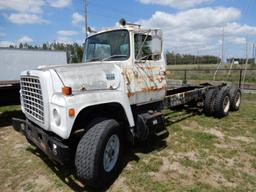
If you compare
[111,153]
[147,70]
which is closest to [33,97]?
[111,153]

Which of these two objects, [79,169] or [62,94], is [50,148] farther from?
[62,94]

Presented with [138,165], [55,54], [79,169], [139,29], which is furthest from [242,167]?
[55,54]

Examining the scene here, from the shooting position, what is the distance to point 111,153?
11.8ft

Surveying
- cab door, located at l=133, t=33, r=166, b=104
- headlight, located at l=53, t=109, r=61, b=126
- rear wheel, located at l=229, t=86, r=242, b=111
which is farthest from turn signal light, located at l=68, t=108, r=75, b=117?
rear wheel, located at l=229, t=86, r=242, b=111

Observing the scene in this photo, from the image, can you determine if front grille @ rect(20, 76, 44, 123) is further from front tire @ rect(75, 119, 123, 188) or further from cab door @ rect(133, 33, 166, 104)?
cab door @ rect(133, 33, 166, 104)

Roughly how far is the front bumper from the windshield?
6.08 ft

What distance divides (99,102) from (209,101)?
4.92 meters

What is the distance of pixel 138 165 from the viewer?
4051 millimetres

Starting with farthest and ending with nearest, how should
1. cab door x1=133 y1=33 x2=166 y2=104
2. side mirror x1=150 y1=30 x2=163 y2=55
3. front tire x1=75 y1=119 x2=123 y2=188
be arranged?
cab door x1=133 y1=33 x2=166 y2=104, side mirror x1=150 y1=30 x2=163 y2=55, front tire x1=75 y1=119 x2=123 y2=188

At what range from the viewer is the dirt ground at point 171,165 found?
11.3 feet

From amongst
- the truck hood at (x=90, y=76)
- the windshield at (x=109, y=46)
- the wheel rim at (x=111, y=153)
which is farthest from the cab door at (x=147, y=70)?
the wheel rim at (x=111, y=153)

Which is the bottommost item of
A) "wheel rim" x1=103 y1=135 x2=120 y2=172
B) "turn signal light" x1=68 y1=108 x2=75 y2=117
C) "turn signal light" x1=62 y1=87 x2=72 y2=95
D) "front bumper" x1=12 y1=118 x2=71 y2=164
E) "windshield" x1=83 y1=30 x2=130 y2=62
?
"wheel rim" x1=103 y1=135 x2=120 y2=172

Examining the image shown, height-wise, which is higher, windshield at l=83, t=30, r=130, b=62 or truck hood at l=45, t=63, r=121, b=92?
windshield at l=83, t=30, r=130, b=62

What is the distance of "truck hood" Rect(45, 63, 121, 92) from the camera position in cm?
333
